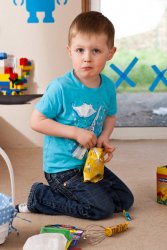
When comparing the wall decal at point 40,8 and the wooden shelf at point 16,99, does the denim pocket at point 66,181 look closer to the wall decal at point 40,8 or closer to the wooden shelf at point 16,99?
the wooden shelf at point 16,99

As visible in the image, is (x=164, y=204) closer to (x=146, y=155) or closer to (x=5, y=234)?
(x=5, y=234)

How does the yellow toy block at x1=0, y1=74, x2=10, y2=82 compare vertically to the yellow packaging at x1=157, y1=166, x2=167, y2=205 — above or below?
above

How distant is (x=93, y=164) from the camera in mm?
1484

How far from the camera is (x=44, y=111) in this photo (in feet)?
4.91

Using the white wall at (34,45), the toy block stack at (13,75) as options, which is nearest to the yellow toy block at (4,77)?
the toy block stack at (13,75)

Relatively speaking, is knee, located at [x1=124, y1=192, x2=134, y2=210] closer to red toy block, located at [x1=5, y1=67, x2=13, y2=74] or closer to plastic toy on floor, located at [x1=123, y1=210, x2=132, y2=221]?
plastic toy on floor, located at [x1=123, y1=210, x2=132, y2=221]

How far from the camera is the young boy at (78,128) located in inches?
58.4

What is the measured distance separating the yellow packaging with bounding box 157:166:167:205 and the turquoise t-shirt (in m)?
0.25

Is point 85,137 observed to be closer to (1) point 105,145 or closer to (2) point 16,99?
(1) point 105,145

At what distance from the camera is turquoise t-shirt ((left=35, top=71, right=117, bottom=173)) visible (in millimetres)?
1514

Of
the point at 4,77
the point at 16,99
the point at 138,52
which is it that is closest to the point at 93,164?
the point at 16,99

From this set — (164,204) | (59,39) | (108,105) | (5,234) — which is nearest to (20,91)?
(59,39)

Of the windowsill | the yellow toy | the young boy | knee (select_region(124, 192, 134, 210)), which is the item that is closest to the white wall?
the windowsill

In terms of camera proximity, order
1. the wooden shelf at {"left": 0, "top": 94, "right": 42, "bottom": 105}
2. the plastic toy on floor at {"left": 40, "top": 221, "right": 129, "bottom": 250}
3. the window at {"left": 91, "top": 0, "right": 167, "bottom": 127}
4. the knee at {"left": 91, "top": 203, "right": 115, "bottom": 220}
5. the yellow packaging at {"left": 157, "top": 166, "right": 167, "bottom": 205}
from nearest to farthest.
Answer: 1. the plastic toy on floor at {"left": 40, "top": 221, "right": 129, "bottom": 250}
2. the knee at {"left": 91, "top": 203, "right": 115, "bottom": 220}
3. the yellow packaging at {"left": 157, "top": 166, "right": 167, "bottom": 205}
4. the wooden shelf at {"left": 0, "top": 94, "right": 42, "bottom": 105}
5. the window at {"left": 91, "top": 0, "right": 167, "bottom": 127}
